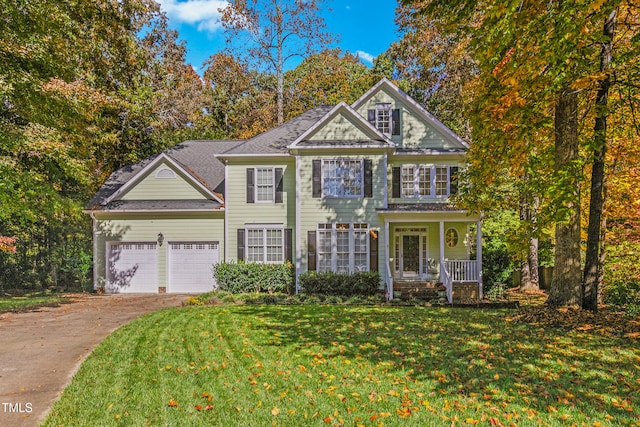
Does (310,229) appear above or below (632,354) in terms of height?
above

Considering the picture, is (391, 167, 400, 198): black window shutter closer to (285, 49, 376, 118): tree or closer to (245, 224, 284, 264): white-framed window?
(245, 224, 284, 264): white-framed window

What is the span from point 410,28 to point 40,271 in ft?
84.6

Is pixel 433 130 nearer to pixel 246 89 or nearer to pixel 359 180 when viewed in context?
pixel 359 180

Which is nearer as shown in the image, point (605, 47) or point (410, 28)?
point (605, 47)

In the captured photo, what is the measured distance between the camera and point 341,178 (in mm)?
16516

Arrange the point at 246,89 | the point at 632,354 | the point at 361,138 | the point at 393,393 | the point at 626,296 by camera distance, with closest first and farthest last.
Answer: the point at 393,393
the point at 632,354
the point at 626,296
the point at 361,138
the point at 246,89

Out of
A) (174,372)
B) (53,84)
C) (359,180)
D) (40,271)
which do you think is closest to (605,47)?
(359,180)

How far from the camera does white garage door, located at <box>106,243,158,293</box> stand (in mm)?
17672

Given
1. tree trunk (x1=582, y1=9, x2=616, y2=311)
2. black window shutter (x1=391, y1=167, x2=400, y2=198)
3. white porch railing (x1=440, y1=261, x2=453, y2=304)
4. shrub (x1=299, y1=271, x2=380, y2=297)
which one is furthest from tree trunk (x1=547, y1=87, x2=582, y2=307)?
black window shutter (x1=391, y1=167, x2=400, y2=198)

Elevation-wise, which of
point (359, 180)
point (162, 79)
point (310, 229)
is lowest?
point (310, 229)

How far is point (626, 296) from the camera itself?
12938 mm

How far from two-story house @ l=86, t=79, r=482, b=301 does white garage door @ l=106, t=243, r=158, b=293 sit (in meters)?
0.04

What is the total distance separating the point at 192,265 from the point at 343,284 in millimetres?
6626

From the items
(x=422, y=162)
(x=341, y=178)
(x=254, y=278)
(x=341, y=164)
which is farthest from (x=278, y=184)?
(x=422, y=162)
